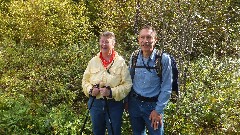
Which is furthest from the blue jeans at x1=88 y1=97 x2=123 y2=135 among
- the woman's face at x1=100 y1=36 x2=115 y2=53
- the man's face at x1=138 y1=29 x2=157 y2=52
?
the man's face at x1=138 y1=29 x2=157 y2=52

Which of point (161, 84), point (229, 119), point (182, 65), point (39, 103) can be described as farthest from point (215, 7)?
point (39, 103)

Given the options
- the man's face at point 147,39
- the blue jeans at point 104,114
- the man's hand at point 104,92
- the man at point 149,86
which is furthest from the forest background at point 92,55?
the man's face at point 147,39

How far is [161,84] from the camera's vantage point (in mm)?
3482

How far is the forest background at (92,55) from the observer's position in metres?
4.91

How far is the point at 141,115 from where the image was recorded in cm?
367

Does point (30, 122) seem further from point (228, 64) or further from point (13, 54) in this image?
point (228, 64)

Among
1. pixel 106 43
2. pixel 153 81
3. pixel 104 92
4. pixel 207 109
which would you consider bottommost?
pixel 207 109

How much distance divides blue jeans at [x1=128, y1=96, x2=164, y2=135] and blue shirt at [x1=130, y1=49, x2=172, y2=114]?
0.12 meters

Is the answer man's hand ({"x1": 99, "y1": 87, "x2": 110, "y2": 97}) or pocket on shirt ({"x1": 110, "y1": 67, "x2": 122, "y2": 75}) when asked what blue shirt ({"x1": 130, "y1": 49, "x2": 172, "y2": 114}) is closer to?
pocket on shirt ({"x1": 110, "y1": 67, "x2": 122, "y2": 75})

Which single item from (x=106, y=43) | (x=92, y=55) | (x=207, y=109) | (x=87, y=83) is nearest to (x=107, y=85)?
(x=87, y=83)

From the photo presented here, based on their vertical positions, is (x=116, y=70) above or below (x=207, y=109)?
above

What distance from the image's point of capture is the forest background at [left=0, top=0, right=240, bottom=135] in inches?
193

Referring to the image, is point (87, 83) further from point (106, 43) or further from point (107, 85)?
point (106, 43)

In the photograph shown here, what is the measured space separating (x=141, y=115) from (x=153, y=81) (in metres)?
0.42
